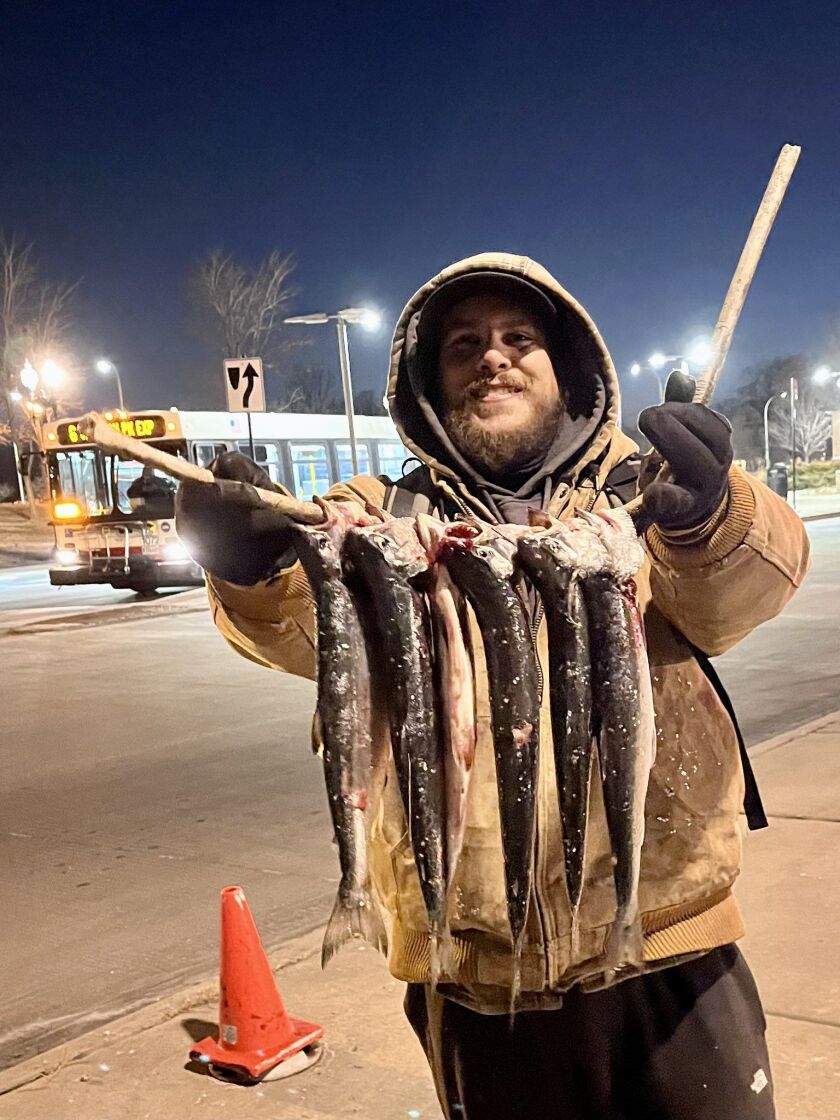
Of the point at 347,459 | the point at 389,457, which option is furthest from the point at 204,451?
the point at 389,457

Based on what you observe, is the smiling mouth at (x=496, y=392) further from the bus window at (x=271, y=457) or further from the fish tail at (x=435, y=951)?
the bus window at (x=271, y=457)

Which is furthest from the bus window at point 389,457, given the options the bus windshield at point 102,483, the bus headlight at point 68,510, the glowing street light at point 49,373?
the glowing street light at point 49,373

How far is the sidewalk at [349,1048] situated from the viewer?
369 cm

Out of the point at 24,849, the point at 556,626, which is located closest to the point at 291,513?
the point at 556,626

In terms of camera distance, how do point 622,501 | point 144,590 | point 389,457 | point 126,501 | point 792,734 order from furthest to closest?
point 389,457, point 144,590, point 126,501, point 792,734, point 622,501

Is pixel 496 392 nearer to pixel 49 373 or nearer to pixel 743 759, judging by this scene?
pixel 743 759

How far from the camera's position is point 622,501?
247 cm

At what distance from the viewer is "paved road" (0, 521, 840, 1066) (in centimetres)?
499

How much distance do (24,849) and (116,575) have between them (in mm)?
14201

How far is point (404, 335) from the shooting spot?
2.74 meters

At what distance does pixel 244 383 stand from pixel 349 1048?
1216 cm

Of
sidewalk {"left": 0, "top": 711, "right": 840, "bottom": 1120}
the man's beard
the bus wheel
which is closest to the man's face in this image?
the man's beard

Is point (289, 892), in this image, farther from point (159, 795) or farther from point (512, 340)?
point (512, 340)

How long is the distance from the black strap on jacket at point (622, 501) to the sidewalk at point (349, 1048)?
5.28ft
